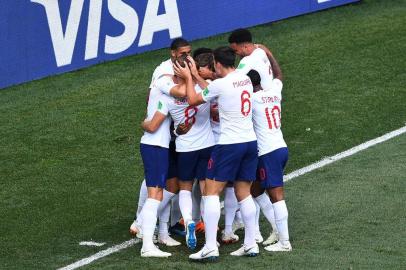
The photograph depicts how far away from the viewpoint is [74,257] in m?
10.2

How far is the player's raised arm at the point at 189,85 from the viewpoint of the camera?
9781mm

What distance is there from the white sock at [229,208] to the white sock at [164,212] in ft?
1.74

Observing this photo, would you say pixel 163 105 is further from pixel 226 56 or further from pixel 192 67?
pixel 226 56

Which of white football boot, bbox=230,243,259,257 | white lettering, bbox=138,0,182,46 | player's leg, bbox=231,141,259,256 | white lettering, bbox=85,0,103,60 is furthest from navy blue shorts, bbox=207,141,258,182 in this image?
white lettering, bbox=138,0,182,46

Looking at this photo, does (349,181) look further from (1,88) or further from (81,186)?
(1,88)

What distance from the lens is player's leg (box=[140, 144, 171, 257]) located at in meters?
10.1

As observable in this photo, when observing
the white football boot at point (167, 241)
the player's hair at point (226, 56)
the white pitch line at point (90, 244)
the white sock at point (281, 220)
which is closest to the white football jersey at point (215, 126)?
the player's hair at point (226, 56)

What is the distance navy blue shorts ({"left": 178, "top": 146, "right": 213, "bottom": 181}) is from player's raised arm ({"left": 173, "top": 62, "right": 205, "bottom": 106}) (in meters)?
0.62

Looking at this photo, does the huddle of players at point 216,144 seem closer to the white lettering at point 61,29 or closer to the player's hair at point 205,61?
the player's hair at point 205,61

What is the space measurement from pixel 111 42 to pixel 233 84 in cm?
737

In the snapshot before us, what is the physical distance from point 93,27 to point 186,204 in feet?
22.5

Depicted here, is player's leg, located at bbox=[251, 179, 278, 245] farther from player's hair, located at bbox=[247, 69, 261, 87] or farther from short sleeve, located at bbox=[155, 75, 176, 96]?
short sleeve, located at bbox=[155, 75, 176, 96]

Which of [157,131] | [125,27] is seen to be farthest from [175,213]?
[125,27]

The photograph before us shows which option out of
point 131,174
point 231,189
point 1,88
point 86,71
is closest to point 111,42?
point 86,71
